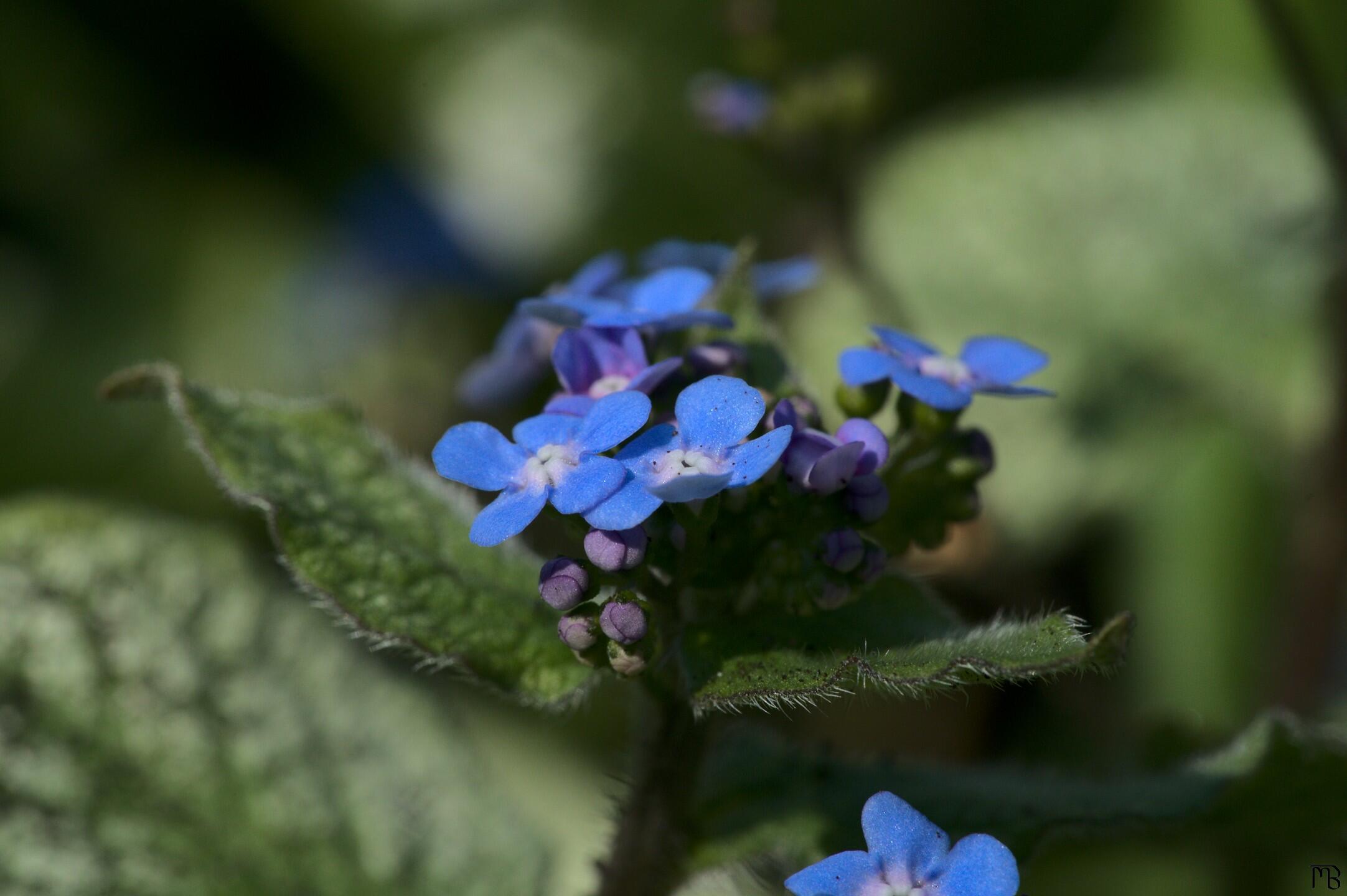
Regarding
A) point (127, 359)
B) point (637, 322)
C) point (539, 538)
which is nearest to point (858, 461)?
point (637, 322)

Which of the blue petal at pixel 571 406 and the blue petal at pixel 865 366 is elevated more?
the blue petal at pixel 571 406

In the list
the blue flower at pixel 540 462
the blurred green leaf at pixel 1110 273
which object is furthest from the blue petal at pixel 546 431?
the blurred green leaf at pixel 1110 273

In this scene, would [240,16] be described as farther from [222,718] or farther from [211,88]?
[222,718]

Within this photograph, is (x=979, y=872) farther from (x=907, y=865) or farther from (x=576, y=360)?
(x=576, y=360)

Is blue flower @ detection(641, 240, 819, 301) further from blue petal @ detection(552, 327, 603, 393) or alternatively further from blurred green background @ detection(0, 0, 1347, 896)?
blurred green background @ detection(0, 0, 1347, 896)

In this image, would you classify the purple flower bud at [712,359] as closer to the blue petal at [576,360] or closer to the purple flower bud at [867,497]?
the blue petal at [576,360]
